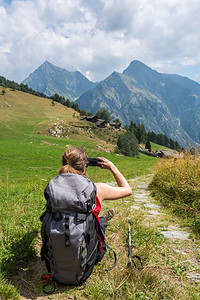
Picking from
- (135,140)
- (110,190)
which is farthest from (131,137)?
(110,190)

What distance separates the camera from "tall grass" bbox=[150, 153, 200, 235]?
5.04 metres

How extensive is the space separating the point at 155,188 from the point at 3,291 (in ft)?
22.5

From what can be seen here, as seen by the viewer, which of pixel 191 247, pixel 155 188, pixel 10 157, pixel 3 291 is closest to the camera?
pixel 3 291

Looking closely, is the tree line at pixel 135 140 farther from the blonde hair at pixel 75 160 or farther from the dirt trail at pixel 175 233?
the blonde hair at pixel 75 160

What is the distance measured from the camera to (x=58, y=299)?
248 centimetres

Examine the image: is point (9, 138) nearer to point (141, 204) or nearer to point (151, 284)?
point (141, 204)

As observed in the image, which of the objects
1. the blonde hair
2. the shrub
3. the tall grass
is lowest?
the shrub

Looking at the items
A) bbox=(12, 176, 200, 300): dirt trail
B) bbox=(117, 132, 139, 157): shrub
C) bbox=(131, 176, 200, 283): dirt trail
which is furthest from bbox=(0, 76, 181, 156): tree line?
bbox=(12, 176, 200, 300): dirt trail

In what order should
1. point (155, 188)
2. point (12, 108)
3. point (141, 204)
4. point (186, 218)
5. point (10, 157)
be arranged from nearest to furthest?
point (186, 218) < point (141, 204) < point (155, 188) < point (10, 157) < point (12, 108)

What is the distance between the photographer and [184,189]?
19.0 ft

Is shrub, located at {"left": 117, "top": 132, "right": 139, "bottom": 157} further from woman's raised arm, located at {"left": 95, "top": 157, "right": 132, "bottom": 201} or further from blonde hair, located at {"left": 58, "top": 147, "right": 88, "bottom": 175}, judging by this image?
blonde hair, located at {"left": 58, "top": 147, "right": 88, "bottom": 175}

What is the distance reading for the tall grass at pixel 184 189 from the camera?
504 cm

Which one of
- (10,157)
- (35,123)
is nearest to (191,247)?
(10,157)

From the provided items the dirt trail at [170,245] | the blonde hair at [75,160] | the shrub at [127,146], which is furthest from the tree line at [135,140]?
the blonde hair at [75,160]
